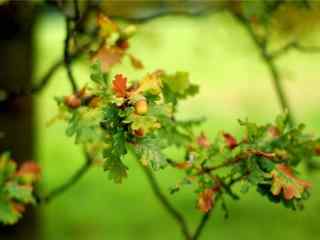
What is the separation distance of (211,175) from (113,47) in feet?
1.91

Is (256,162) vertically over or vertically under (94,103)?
under

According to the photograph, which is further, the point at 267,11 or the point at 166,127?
the point at 267,11

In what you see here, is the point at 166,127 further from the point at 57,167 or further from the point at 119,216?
the point at 57,167

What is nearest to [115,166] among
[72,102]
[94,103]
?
[94,103]

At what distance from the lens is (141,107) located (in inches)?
81.4

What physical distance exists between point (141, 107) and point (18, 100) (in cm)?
295

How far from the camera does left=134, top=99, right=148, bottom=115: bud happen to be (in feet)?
6.77

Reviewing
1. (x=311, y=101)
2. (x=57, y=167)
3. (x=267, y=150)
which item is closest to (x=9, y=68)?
(x=267, y=150)

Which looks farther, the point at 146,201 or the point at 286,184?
the point at 146,201

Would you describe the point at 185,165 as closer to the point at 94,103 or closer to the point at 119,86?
the point at 94,103

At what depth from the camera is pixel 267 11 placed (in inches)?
132

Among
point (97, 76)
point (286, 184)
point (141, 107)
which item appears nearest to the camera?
point (141, 107)

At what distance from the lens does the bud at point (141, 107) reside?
81.3 inches

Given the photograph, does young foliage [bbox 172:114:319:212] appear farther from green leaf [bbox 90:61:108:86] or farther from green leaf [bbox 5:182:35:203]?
green leaf [bbox 5:182:35:203]
